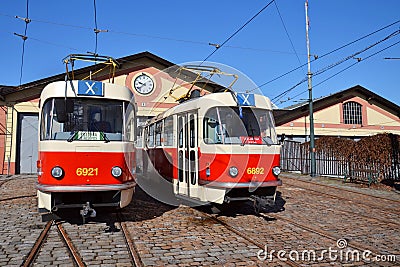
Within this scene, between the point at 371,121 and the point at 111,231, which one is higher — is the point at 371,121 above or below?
above

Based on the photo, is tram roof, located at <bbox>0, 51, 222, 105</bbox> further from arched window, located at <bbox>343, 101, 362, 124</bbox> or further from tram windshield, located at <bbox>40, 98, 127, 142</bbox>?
arched window, located at <bbox>343, 101, 362, 124</bbox>

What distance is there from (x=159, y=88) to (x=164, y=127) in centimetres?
1461

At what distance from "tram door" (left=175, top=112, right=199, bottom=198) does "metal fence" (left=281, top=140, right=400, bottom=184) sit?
8.48 m

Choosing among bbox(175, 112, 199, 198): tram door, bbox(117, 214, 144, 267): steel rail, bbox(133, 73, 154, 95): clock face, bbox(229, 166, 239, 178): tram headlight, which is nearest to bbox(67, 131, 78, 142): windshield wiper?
bbox(117, 214, 144, 267): steel rail

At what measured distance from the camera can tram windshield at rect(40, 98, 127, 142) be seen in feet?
23.9

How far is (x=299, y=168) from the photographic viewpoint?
24.5m

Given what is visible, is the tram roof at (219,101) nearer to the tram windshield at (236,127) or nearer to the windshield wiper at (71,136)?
the tram windshield at (236,127)

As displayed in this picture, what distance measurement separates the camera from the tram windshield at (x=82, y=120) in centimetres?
727

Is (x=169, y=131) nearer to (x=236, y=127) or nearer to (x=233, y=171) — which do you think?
(x=236, y=127)

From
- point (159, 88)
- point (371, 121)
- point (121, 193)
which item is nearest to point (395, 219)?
point (121, 193)

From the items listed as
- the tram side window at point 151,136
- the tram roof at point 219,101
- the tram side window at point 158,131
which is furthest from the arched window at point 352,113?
the tram roof at point 219,101

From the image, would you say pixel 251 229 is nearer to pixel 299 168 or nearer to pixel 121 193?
pixel 121 193

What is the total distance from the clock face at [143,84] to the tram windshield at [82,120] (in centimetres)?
1787

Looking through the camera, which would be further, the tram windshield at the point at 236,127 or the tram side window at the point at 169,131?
the tram side window at the point at 169,131
